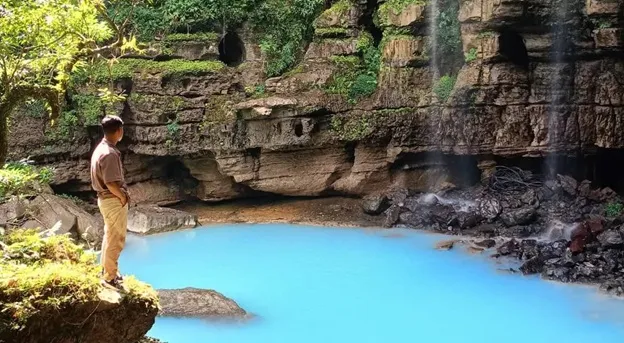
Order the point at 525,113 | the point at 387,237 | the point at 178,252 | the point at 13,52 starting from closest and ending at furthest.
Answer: the point at 13,52
the point at 178,252
the point at 387,237
the point at 525,113

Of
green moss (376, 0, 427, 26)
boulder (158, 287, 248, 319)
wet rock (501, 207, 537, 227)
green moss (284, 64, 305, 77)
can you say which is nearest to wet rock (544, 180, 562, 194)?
wet rock (501, 207, 537, 227)

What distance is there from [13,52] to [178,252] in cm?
877

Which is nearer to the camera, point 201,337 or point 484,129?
point 201,337

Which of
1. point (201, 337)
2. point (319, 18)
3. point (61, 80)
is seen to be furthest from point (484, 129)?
point (61, 80)

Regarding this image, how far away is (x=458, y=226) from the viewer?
54.7 ft

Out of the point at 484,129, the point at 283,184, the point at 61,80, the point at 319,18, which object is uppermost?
the point at 319,18

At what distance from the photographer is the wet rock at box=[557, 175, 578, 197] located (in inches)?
675

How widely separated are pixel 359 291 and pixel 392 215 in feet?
17.7

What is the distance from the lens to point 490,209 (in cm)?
1694

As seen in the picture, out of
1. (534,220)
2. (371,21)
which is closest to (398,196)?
(534,220)

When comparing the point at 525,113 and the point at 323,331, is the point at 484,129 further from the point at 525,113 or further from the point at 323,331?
the point at 323,331

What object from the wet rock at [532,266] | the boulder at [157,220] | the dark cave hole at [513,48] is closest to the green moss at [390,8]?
the dark cave hole at [513,48]

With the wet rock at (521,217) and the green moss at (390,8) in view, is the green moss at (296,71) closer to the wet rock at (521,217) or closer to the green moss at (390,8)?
the green moss at (390,8)

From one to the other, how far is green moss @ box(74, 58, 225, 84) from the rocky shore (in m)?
6.81
